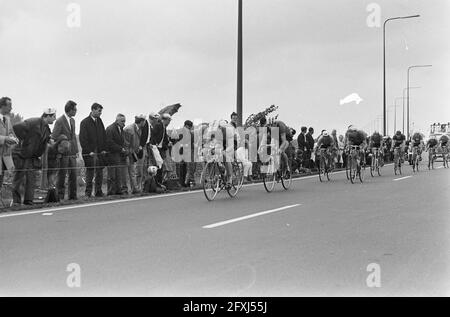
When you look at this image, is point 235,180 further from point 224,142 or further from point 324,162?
point 324,162

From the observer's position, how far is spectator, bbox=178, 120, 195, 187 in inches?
656

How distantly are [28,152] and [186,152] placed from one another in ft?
18.3

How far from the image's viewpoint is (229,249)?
6.92 m

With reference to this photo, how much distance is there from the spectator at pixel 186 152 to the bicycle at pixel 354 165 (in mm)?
4990

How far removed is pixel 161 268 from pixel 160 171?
9.86m

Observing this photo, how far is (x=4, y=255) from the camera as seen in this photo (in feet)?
21.9

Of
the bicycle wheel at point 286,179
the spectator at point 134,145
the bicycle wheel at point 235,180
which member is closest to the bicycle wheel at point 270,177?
the bicycle wheel at point 286,179

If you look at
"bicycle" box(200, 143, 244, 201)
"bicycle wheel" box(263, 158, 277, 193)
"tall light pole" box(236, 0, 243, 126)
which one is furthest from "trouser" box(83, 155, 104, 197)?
"tall light pole" box(236, 0, 243, 126)

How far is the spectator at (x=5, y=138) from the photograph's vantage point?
11.4 meters

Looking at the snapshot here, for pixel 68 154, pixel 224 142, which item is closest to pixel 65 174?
pixel 68 154

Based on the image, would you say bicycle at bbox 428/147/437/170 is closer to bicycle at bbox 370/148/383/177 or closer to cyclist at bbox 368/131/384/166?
bicycle at bbox 370/148/383/177

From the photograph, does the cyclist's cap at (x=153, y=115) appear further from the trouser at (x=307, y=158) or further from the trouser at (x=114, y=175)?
the trouser at (x=307, y=158)

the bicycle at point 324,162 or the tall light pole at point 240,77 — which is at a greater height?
the tall light pole at point 240,77
